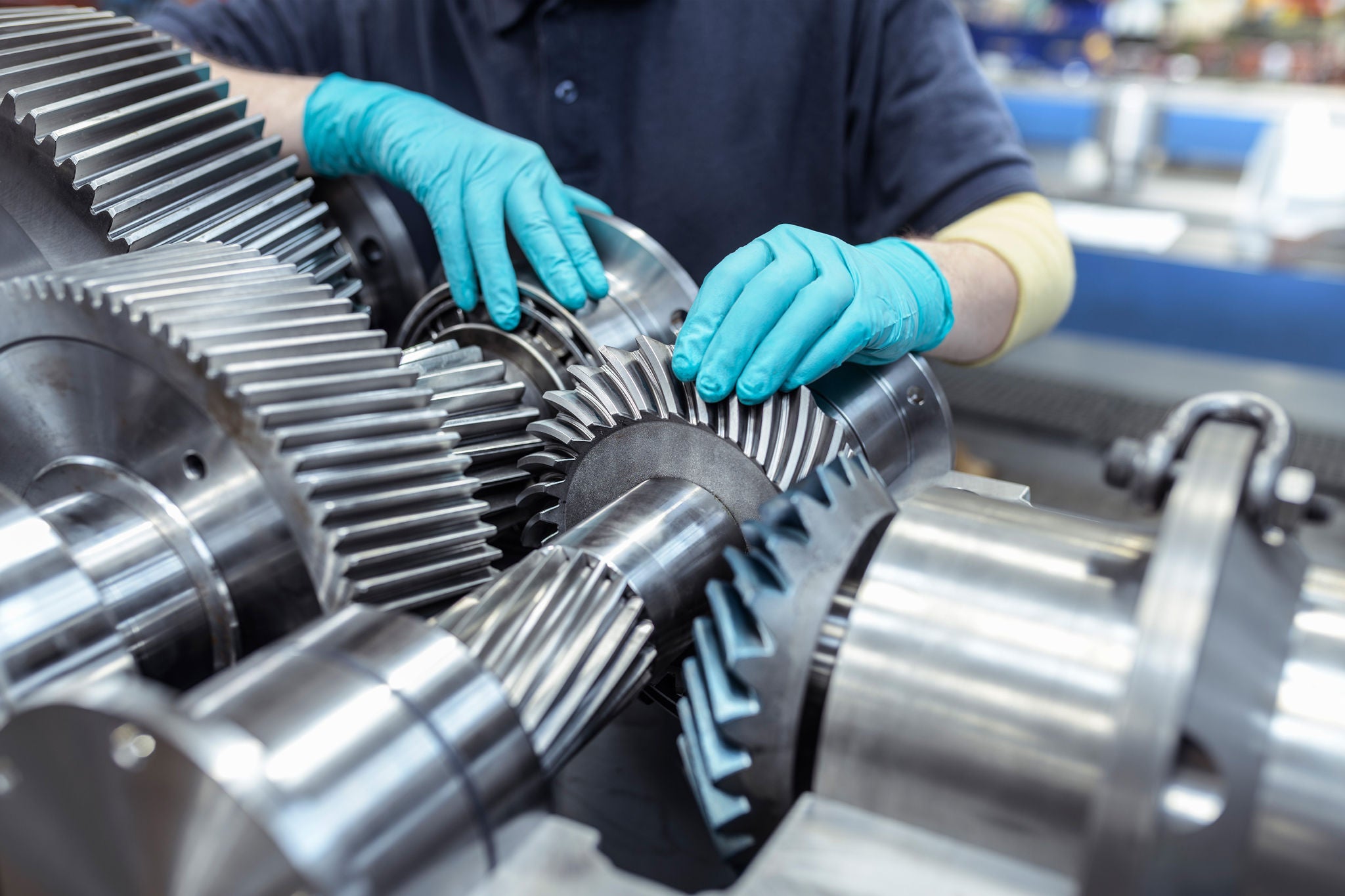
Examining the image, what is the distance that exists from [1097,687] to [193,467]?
629 millimetres

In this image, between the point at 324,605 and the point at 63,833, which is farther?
the point at 324,605

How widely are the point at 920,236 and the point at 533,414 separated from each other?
90 centimetres

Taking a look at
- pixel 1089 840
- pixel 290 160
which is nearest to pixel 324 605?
pixel 1089 840

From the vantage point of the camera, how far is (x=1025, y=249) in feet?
5.10

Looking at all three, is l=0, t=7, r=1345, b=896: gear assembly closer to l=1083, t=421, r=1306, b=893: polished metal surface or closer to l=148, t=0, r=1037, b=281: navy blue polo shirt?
l=1083, t=421, r=1306, b=893: polished metal surface

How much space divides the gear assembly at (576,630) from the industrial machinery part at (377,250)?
374 millimetres

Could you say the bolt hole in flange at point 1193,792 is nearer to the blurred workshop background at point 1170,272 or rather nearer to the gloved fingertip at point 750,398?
the gloved fingertip at point 750,398

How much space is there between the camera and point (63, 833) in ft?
1.82

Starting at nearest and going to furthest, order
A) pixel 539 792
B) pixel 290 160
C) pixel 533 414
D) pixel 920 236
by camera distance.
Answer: pixel 539 792, pixel 533 414, pixel 290 160, pixel 920 236

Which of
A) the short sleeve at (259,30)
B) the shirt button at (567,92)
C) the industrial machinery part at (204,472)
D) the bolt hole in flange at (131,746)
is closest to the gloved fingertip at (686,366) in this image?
the industrial machinery part at (204,472)

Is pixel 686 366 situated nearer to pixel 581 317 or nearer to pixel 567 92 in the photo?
pixel 581 317

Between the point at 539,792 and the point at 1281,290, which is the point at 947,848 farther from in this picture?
the point at 1281,290

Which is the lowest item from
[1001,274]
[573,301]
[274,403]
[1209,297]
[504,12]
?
[1209,297]

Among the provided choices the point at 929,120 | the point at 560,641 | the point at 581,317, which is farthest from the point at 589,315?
the point at 929,120
